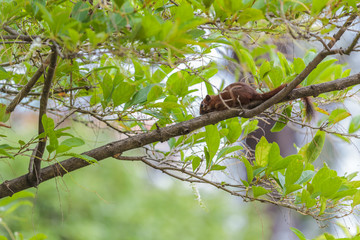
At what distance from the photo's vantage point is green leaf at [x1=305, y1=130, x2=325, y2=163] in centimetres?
101

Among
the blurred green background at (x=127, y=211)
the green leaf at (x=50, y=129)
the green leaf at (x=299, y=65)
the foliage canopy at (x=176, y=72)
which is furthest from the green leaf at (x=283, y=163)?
the blurred green background at (x=127, y=211)

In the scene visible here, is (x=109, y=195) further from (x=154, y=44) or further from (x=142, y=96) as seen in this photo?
(x=154, y=44)

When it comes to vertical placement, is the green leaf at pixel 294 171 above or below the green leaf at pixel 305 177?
above

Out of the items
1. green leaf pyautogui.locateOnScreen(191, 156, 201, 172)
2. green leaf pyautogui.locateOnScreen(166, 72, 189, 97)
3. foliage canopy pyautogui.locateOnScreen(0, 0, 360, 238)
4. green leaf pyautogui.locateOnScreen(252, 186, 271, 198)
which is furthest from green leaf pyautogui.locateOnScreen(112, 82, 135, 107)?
green leaf pyautogui.locateOnScreen(252, 186, 271, 198)

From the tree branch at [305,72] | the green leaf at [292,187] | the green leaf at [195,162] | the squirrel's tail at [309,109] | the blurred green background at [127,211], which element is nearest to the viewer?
the tree branch at [305,72]

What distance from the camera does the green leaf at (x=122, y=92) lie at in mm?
827

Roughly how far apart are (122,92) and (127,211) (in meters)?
3.13

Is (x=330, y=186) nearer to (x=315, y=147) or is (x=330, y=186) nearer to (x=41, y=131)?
(x=315, y=147)

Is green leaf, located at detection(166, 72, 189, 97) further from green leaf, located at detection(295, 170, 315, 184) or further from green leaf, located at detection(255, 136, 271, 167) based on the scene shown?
green leaf, located at detection(295, 170, 315, 184)

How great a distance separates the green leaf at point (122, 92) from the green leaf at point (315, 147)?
0.47 metres

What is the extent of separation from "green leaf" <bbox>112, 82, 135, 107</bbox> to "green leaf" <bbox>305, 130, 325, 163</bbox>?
0.47 meters

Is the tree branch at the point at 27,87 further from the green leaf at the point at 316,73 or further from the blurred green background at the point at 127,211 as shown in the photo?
the blurred green background at the point at 127,211

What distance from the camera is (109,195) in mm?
4074

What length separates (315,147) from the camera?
1.03 meters
